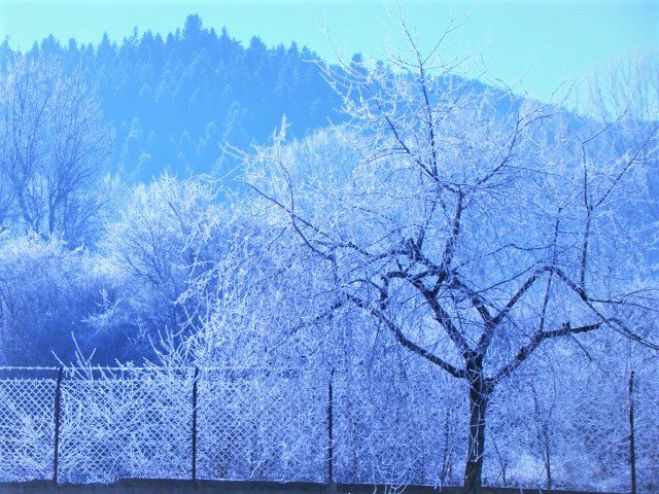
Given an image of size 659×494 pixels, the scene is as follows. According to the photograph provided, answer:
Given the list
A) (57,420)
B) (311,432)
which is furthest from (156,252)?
(311,432)

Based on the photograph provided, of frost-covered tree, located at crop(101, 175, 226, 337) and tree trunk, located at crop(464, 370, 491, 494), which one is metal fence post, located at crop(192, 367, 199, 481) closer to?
tree trunk, located at crop(464, 370, 491, 494)

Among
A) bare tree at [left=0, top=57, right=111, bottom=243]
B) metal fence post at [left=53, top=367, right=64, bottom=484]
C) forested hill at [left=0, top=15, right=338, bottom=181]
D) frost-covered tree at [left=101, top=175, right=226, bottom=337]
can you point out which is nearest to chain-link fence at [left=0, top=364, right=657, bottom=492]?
metal fence post at [left=53, top=367, right=64, bottom=484]

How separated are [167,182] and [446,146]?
12.3m

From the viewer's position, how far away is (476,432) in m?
4.70

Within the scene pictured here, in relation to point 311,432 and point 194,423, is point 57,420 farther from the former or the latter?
point 311,432

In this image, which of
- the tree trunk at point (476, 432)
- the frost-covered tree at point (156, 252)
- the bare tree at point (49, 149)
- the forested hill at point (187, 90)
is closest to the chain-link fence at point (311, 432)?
the tree trunk at point (476, 432)

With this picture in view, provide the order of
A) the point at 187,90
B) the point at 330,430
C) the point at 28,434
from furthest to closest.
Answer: the point at 187,90 < the point at 28,434 < the point at 330,430

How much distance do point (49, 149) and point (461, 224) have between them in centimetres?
1984

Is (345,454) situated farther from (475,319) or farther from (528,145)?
(528,145)

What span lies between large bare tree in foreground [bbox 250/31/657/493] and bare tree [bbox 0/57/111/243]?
17.4 metres

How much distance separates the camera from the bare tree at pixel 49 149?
21.2m

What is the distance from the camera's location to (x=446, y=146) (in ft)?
14.1

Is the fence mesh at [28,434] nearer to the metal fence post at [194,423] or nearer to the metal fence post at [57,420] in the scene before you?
the metal fence post at [57,420]

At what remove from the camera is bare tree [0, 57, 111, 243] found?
69.7 feet
